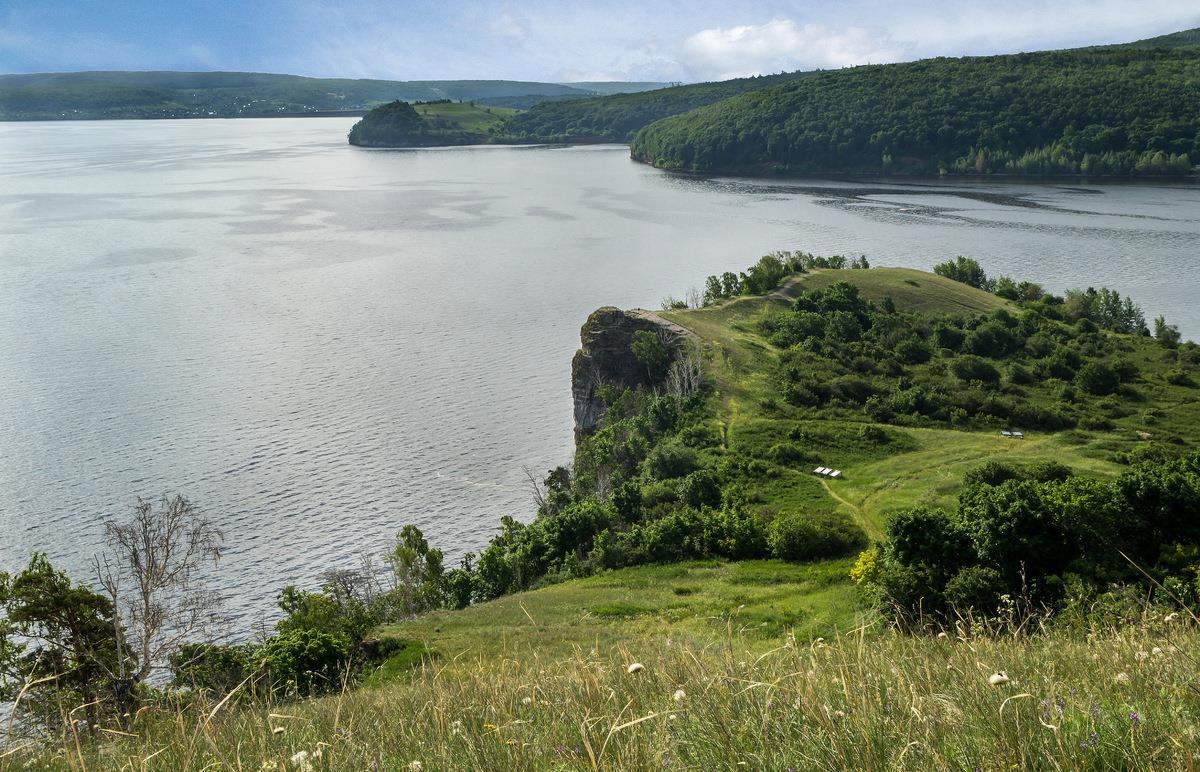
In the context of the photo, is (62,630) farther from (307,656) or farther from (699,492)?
(699,492)

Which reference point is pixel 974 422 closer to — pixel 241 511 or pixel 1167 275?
pixel 241 511

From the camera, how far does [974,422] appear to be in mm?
56250

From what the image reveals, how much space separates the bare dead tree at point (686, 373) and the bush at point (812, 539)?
64.3 ft

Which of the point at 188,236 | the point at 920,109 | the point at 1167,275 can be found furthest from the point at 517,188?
the point at 1167,275

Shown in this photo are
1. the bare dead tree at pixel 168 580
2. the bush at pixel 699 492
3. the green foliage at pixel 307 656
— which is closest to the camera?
the green foliage at pixel 307 656

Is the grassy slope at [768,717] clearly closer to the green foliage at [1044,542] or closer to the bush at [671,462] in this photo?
the green foliage at [1044,542]

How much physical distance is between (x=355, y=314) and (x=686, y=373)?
4237 centimetres

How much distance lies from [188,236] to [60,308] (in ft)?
132

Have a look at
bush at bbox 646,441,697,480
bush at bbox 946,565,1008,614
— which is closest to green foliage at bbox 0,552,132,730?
bush at bbox 946,565,1008,614

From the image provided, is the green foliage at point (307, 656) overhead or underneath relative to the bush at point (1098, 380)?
underneath

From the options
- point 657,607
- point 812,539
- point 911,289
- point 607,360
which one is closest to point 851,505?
point 812,539

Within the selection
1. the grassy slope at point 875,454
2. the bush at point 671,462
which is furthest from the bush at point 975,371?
the bush at point 671,462

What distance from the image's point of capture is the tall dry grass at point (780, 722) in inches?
188

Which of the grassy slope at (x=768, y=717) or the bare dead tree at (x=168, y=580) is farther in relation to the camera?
the bare dead tree at (x=168, y=580)
